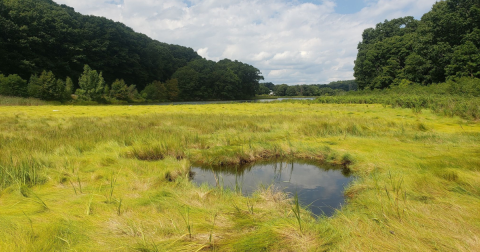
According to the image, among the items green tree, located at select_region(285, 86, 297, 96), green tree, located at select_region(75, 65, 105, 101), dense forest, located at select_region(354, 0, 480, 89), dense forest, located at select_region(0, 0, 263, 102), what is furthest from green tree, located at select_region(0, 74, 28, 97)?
green tree, located at select_region(285, 86, 297, 96)

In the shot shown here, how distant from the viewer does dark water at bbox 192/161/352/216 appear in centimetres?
408

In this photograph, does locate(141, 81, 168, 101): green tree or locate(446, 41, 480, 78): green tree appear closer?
locate(446, 41, 480, 78): green tree

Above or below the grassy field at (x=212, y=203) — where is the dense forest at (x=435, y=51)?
above

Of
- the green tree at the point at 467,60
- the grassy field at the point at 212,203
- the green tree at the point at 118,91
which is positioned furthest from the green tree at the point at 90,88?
the green tree at the point at 467,60

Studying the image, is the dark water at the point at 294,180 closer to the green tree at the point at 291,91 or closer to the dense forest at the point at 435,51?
the dense forest at the point at 435,51

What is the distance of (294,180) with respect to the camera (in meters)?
5.00

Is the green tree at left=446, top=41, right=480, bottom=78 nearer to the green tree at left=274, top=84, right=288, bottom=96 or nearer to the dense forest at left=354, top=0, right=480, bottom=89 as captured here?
the dense forest at left=354, top=0, right=480, bottom=89

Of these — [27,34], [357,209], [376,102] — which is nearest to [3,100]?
[27,34]

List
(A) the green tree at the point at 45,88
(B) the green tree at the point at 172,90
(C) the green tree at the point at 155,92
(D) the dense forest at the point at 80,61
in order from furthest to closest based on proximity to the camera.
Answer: (B) the green tree at the point at 172,90 < (C) the green tree at the point at 155,92 < (D) the dense forest at the point at 80,61 < (A) the green tree at the point at 45,88

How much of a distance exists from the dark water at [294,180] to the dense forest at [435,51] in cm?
3034

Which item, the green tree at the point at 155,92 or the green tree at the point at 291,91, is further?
the green tree at the point at 291,91

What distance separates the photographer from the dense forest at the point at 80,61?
34219 millimetres

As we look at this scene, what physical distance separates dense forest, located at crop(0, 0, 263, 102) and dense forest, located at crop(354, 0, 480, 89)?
39.2 m

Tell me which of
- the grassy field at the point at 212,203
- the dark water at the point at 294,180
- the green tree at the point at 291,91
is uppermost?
the green tree at the point at 291,91
